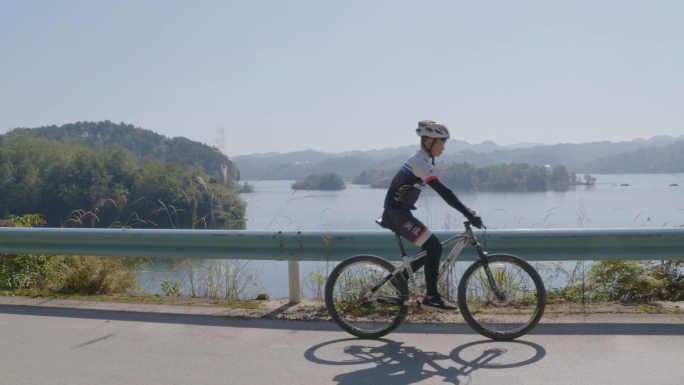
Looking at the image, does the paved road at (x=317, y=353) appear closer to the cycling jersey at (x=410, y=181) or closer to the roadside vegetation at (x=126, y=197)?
the cycling jersey at (x=410, y=181)

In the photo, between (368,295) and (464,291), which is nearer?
(464,291)

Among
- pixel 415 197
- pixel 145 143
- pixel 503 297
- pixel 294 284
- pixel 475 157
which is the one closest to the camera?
pixel 415 197

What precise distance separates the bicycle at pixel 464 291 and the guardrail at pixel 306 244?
539 millimetres

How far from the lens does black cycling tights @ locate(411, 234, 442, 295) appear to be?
4.20 metres

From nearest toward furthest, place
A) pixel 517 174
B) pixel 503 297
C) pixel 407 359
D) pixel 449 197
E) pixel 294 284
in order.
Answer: pixel 407 359 → pixel 449 197 → pixel 503 297 → pixel 294 284 → pixel 517 174

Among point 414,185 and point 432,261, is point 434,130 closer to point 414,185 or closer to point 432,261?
point 414,185

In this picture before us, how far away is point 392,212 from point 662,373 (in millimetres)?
2236

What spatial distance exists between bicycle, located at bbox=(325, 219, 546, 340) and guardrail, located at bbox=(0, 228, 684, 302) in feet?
1.77

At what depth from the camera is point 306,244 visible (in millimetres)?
5184

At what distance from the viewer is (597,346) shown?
3830 millimetres

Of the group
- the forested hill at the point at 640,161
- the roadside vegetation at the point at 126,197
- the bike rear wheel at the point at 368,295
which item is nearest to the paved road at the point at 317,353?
the bike rear wheel at the point at 368,295

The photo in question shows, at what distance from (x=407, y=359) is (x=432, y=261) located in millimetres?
897

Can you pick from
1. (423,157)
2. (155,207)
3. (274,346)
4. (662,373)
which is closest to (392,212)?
(423,157)

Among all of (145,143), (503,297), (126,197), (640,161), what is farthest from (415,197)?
(145,143)
